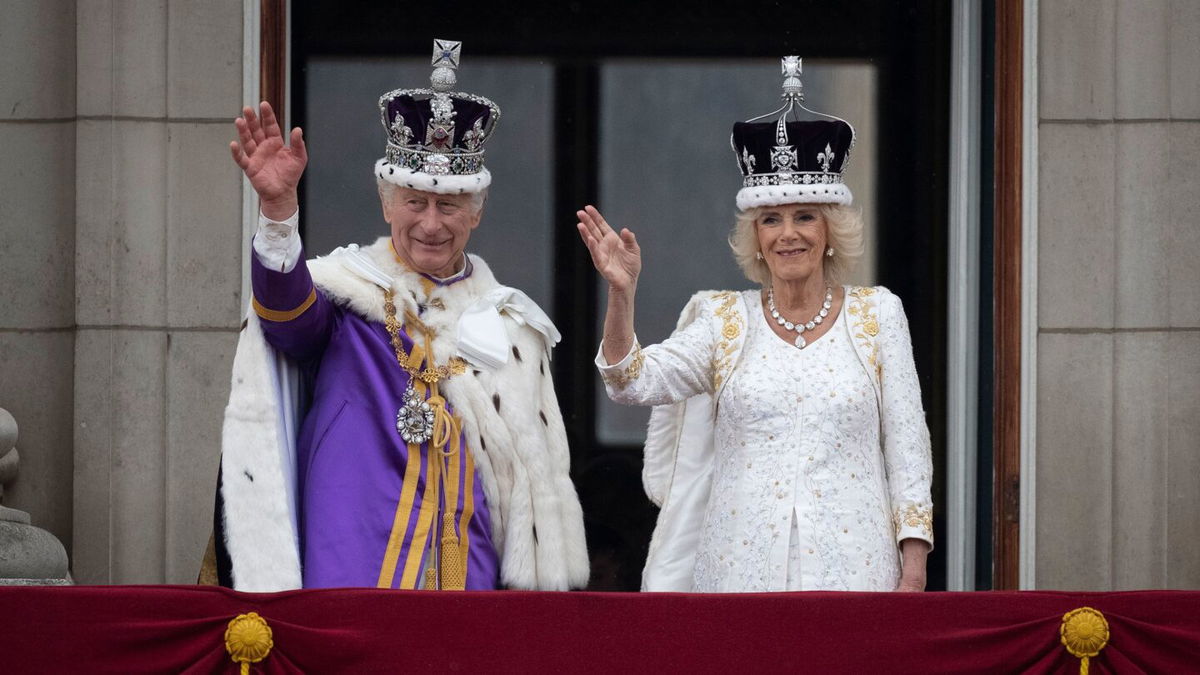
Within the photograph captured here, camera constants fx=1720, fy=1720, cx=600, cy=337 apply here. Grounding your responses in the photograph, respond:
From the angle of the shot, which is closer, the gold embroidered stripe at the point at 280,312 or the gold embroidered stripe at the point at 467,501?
the gold embroidered stripe at the point at 280,312

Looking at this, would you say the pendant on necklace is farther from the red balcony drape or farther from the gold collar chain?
the red balcony drape

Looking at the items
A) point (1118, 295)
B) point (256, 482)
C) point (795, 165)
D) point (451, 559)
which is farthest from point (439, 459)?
point (1118, 295)

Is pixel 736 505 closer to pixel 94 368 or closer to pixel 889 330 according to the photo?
pixel 889 330

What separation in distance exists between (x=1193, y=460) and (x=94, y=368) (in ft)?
11.3

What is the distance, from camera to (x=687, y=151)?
605cm

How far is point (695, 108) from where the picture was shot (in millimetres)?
6055

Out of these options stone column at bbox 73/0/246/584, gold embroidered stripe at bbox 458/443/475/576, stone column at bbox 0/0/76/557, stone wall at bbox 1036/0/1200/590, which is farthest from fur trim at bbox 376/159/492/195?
stone wall at bbox 1036/0/1200/590

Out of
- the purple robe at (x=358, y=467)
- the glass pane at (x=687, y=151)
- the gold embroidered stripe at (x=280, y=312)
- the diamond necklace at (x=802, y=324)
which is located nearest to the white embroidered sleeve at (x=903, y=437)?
the diamond necklace at (x=802, y=324)

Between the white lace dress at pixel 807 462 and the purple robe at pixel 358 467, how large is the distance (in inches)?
19.1

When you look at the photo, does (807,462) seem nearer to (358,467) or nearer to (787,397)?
(787,397)

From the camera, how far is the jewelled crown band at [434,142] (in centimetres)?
401

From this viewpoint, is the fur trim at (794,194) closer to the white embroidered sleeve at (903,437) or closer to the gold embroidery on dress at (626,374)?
the white embroidered sleeve at (903,437)

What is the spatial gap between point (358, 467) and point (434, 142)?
785mm

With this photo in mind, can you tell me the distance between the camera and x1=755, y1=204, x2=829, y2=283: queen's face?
13.3ft
